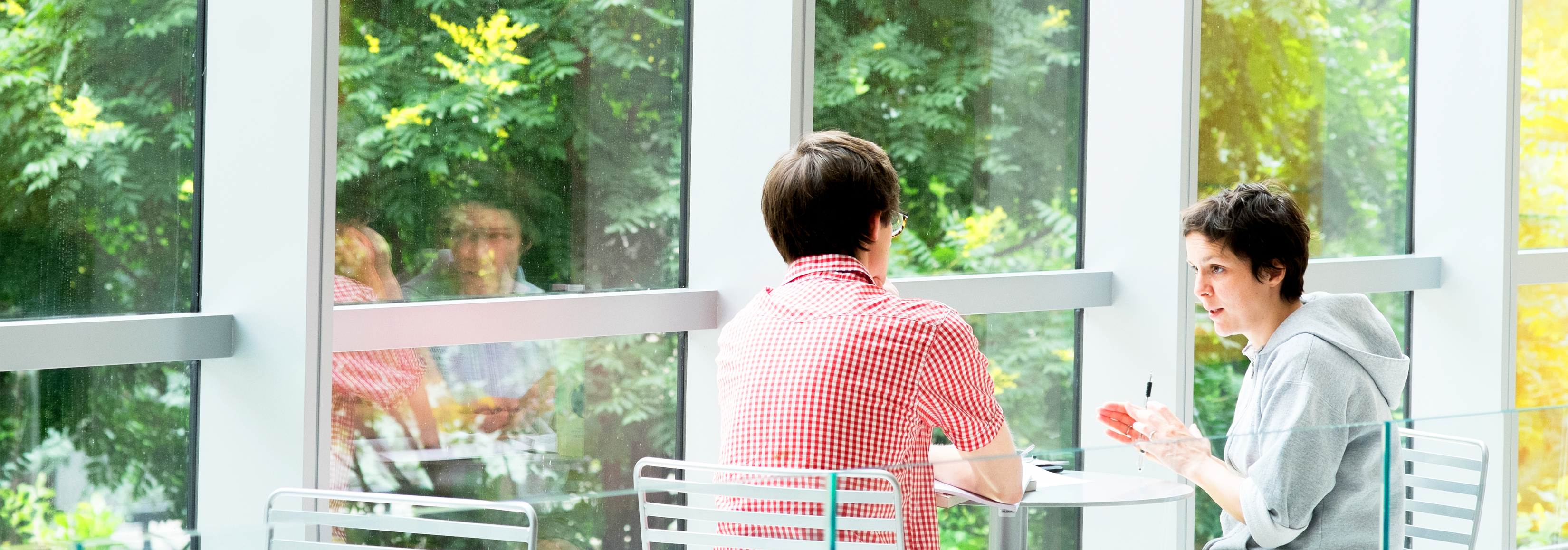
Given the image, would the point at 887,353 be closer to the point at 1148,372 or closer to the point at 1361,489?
the point at 1361,489

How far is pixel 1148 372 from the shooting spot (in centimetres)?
424

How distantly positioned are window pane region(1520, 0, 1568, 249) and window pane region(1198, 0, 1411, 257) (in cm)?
50

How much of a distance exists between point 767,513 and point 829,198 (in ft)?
1.71

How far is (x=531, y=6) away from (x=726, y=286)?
2.79 feet

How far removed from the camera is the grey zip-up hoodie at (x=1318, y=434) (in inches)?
78.2

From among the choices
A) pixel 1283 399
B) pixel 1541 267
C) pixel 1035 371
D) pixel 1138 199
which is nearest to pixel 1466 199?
pixel 1541 267

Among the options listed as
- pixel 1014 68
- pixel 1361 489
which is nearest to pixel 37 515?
pixel 1361 489

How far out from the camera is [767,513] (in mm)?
1701

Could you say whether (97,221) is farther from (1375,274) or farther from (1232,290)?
(1375,274)

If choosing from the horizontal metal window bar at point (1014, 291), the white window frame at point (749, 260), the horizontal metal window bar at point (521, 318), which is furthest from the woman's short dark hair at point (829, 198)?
the horizontal metal window bar at point (1014, 291)

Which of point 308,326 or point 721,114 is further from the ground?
point 721,114

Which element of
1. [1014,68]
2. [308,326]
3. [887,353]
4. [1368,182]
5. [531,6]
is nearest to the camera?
[887,353]

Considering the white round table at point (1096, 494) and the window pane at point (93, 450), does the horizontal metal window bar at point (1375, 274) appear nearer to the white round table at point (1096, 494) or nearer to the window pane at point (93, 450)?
the white round table at point (1096, 494)

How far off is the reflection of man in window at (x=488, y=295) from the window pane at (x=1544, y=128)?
3972 millimetres
